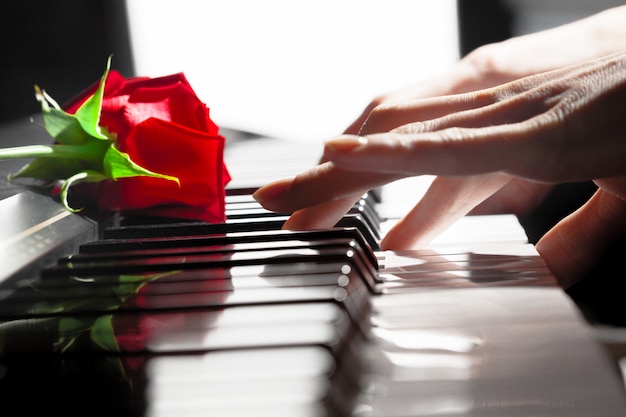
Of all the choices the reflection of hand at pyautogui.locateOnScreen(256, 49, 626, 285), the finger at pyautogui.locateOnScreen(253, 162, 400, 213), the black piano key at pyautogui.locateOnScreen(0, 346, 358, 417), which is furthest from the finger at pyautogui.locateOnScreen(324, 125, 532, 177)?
the black piano key at pyautogui.locateOnScreen(0, 346, 358, 417)

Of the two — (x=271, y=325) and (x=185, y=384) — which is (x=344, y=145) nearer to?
(x=271, y=325)

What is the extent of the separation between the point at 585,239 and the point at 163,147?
2.15 ft

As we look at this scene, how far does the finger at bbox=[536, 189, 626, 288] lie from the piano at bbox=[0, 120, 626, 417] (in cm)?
14

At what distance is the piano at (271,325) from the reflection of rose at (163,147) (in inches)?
1.6

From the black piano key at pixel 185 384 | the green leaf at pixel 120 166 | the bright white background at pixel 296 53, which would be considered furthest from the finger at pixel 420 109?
the bright white background at pixel 296 53

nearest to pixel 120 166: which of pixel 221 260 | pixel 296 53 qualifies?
pixel 221 260

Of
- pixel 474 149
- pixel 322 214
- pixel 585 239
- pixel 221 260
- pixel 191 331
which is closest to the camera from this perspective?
pixel 191 331

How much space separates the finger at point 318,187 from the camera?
966 mm

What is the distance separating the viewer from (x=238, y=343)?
69cm

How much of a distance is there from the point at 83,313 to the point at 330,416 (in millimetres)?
351

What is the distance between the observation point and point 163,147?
1040 mm

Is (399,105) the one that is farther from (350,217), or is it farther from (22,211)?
(22,211)

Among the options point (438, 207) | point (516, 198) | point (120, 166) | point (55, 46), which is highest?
point (55, 46)

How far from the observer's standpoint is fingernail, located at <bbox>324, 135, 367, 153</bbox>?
785 mm
